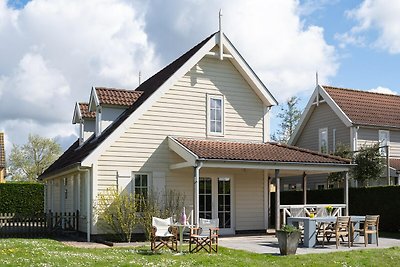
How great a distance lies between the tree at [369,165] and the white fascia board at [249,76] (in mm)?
7770

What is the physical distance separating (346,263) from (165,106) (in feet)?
31.9

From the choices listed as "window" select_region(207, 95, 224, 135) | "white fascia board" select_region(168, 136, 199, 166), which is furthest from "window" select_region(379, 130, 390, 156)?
"white fascia board" select_region(168, 136, 199, 166)

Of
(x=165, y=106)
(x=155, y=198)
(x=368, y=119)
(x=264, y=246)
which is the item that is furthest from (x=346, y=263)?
(x=368, y=119)

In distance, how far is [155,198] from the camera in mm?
20141

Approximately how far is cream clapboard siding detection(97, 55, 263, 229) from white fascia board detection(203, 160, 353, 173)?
254cm

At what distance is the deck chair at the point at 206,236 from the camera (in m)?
15.5

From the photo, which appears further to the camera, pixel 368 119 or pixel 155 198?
pixel 368 119

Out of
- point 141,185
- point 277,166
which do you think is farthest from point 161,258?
point 277,166

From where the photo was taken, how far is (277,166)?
19.9m

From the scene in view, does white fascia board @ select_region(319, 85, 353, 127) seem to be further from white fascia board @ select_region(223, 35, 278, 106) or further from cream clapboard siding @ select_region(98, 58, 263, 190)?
cream clapboard siding @ select_region(98, 58, 263, 190)

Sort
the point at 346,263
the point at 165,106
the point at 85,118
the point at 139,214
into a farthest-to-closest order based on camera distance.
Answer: the point at 85,118 < the point at 165,106 < the point at 139,214 < the point at 346,263

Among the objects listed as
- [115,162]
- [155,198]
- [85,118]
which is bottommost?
[155,198]

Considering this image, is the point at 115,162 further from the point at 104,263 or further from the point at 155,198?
the point at 104,263

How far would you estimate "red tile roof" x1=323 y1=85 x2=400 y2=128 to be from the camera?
106 feet
